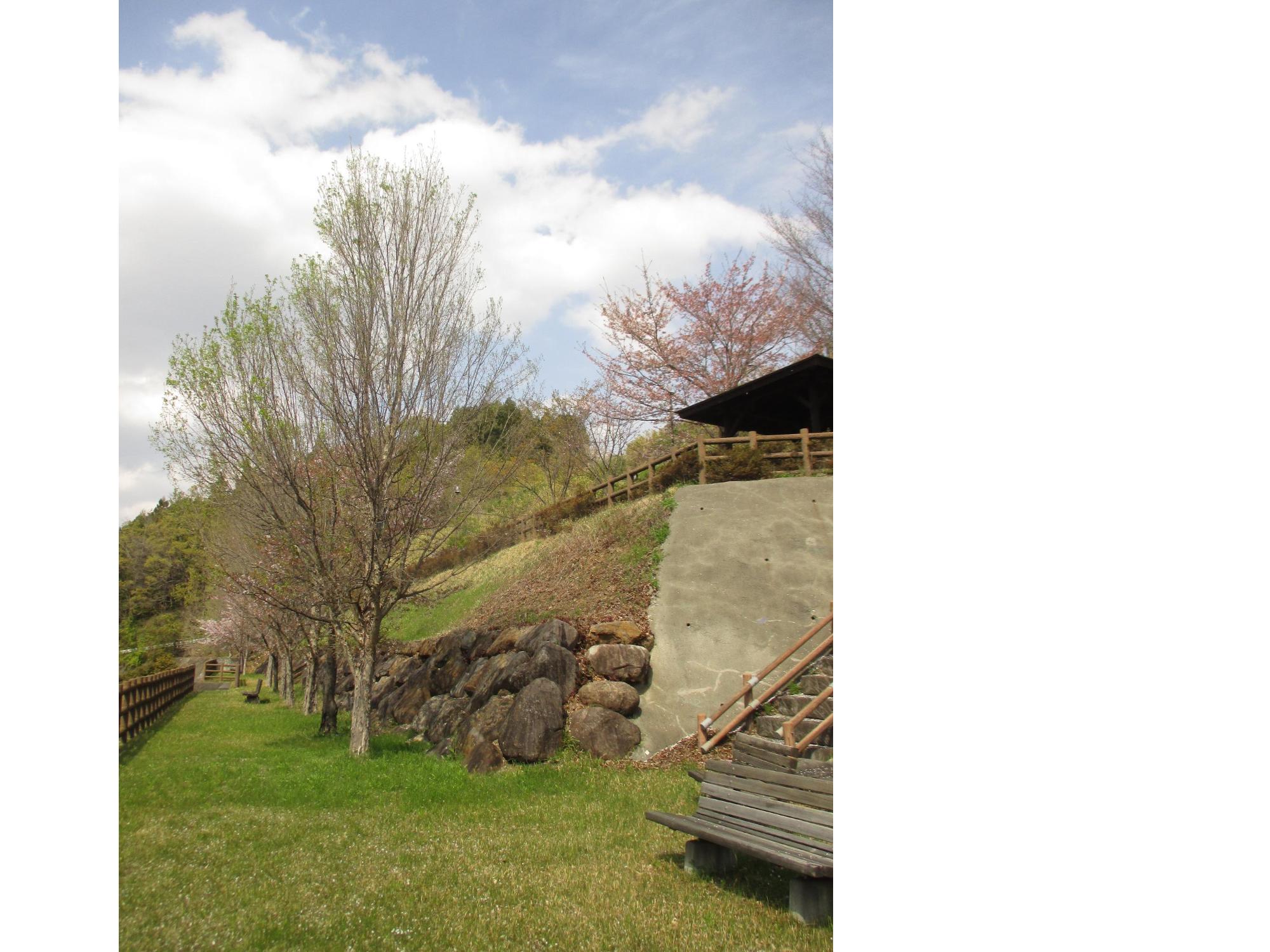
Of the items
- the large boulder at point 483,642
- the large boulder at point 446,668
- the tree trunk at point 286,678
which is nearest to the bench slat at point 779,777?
the large boulder at point 483,642

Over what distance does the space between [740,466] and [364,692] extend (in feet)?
23.4

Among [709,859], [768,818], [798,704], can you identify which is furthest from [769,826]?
[798,704]

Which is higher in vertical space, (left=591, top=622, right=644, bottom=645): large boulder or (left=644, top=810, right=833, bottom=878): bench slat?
(left=644, top=810, right=833, bottom=878): bench slat

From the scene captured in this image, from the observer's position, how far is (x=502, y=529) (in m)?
16.3

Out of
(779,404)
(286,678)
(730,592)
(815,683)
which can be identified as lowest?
(286,678)

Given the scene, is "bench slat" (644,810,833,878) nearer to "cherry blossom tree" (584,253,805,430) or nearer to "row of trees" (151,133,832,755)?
"row of trees" (151,133,832,755)

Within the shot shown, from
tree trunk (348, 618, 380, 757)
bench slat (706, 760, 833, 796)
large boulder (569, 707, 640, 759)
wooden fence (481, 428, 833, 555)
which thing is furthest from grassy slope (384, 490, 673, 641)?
bench slat (706, 760, 833, 796)

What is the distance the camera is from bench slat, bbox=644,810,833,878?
2.84 meters

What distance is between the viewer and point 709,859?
3.66 m

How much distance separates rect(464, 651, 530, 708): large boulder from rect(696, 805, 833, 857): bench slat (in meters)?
4.59

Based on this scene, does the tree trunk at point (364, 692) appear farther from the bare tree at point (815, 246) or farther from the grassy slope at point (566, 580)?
the bare tree at point (815, 246)

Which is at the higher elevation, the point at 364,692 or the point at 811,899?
the point at 811,899

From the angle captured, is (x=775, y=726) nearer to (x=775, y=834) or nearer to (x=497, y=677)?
(x=775, y=834)
